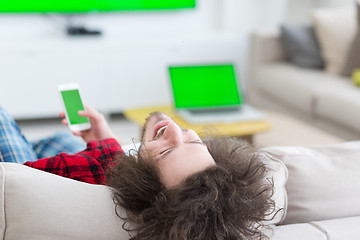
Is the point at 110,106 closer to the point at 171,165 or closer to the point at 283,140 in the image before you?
the point at 283,140

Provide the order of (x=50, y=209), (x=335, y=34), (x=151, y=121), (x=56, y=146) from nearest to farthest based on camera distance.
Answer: (x=50, y=209), (x=151, y=121), (x=56, y=146), (x=335, y=34)

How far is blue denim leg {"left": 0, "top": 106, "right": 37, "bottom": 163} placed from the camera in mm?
1288

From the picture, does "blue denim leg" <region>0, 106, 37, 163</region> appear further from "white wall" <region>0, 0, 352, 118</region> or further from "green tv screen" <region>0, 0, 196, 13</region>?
"green tv screen" <region>0, 0, 196, 13</region>

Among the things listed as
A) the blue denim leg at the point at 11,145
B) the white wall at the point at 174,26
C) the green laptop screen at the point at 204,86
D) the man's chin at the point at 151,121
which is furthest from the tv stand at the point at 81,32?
the man's chin at the point at 151,121

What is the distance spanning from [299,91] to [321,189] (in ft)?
7.44

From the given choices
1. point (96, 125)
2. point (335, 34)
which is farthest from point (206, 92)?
point (96, 125)

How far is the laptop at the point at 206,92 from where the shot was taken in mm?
2875

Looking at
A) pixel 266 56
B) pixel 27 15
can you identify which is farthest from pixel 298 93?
pixel 27 15

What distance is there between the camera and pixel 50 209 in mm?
848

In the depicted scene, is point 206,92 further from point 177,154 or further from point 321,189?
point 177,154

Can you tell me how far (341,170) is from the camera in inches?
45.7

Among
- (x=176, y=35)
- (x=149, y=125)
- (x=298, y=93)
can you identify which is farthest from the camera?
(x=176, y=35)

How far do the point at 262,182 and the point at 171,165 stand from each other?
0.63 feet

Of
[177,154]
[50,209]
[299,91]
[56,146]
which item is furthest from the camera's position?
[299,91]
